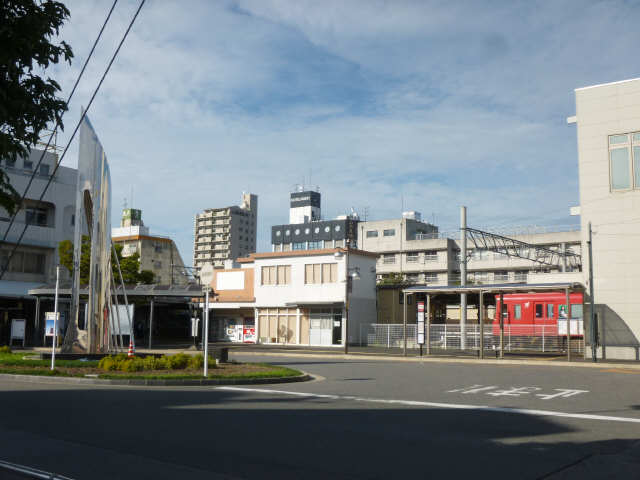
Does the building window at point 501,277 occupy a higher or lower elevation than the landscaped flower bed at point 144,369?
higher

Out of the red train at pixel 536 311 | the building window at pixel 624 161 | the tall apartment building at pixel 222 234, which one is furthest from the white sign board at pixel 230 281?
the tall apartment building at pixel 222 234

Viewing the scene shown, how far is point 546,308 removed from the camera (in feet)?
124

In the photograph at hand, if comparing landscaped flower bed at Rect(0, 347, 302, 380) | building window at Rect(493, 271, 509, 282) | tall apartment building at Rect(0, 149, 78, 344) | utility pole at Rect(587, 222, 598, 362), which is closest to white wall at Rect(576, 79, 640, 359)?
utility pole at Rect(587, 222, 598, 362)

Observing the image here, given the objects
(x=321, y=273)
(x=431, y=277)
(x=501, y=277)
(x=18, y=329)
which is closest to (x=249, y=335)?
(x=321, y=273)

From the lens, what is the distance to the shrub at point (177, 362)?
1898cm

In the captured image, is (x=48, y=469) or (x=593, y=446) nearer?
(x=48, y=469)

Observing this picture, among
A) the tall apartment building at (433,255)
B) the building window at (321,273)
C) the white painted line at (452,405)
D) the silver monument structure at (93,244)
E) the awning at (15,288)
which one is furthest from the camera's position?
the tall apartment building at (433,255)

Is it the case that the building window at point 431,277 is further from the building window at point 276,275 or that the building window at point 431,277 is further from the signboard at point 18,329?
the signboard at point 18,329

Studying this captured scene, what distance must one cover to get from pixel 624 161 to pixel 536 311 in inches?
498

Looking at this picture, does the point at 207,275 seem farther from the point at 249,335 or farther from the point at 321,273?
the point at 249,335

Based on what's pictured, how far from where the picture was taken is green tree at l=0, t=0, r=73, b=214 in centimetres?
955

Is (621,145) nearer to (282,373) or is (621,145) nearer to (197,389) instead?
(282,373)

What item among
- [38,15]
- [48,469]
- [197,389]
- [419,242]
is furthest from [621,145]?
[419,242]

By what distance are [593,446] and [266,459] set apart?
13.5 ft
